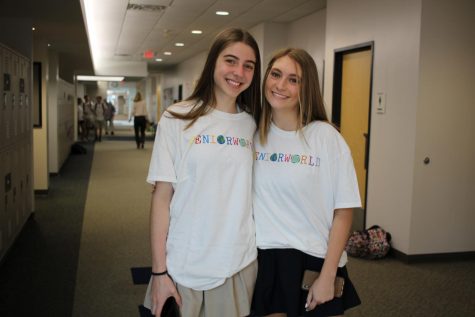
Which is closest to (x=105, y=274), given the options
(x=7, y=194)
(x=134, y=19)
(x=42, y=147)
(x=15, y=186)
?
(x=7, y=194)

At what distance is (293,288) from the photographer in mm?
1878

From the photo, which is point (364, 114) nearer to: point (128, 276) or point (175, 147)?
point (128, 276)

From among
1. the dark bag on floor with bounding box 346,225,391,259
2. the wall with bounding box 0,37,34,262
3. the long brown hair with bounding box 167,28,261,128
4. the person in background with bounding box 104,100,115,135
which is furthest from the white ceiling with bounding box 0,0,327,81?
the person in background with bounding box 104,100,115,135

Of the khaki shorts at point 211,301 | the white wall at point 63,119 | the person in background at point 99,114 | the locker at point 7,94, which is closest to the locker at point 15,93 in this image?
the locker at point 7,94

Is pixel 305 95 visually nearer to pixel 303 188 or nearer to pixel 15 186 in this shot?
pixel 303 188

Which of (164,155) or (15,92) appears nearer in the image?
(164,155)

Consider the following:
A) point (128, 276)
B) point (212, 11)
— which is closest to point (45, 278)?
point (128, 276)

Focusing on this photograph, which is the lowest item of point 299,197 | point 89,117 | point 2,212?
point 2,212

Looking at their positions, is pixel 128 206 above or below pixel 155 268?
Answer: below

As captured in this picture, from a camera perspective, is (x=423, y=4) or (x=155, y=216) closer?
(x=155, y=216)

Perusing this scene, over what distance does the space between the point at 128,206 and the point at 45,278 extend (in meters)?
3.03

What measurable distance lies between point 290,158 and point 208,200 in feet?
1.09

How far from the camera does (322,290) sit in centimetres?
183

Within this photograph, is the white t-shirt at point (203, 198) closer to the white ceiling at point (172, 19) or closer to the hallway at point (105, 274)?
the hallway at point (105, 274)
